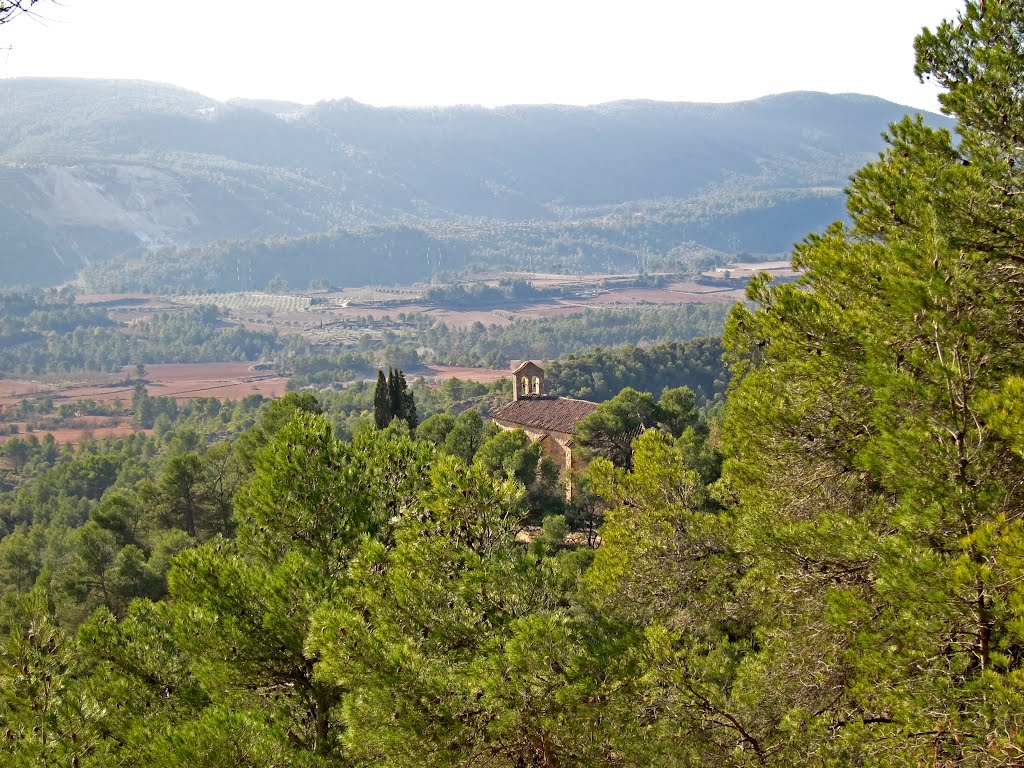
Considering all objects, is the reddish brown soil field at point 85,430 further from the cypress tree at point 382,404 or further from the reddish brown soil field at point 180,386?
the cypress tree at point 382,404

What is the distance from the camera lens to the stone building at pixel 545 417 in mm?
35219

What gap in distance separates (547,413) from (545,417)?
1.37 feet

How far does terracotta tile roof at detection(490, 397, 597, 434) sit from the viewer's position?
37.2 meters

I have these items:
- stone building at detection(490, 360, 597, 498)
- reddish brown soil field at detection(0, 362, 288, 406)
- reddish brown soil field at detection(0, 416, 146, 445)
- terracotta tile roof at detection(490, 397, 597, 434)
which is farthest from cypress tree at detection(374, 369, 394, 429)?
reddish brown soil field at detection(0, 362, 288, 406)

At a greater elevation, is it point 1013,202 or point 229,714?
point 1013,202

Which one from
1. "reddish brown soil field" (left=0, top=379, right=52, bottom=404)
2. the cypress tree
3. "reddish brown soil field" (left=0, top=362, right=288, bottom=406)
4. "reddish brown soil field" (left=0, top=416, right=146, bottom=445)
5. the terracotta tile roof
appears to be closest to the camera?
the cypress tree

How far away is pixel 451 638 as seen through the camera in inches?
338

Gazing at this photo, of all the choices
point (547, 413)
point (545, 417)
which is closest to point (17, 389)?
point (547, 413)

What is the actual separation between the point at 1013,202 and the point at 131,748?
29.2 feet

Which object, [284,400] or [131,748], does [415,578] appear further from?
[284,400]

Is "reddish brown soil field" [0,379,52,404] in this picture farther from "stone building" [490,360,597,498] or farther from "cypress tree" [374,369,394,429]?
"cypress tree" [374,369,394,429]

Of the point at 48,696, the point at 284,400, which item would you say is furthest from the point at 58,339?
the point at 48,696

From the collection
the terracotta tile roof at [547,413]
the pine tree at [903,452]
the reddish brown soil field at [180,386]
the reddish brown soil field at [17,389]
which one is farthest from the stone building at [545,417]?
the reddish brown soil field at [17,389]

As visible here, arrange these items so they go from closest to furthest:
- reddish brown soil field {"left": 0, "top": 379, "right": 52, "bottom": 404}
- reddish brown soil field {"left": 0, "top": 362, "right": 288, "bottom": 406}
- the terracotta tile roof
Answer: the terracotta tile roof
reddish brown soil field {"left": 0, "top": 362, "right": 288, "bottom": 406}
reddish brown soil field {"left": 0, "top": 379, "right": 52, "bottom": 404}
